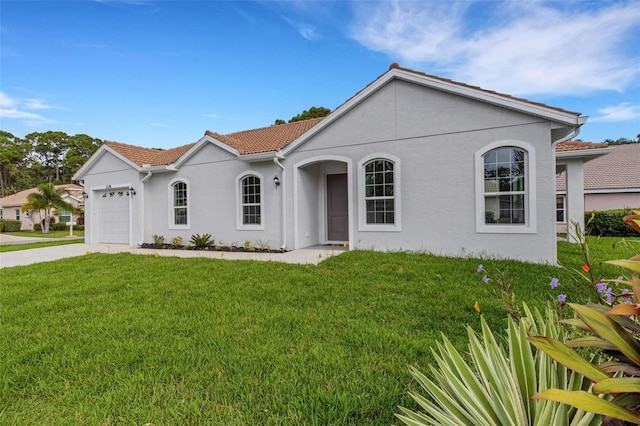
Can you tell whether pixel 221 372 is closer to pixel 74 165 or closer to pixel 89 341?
pixel 89 341

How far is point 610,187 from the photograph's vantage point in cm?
1819

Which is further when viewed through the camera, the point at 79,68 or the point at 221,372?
the point at 79,68

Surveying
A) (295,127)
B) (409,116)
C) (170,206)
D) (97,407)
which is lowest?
(97,407)

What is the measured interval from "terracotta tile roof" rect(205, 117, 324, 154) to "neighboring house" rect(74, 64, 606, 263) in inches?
5.0

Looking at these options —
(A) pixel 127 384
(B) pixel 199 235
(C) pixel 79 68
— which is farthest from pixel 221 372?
(C) pixel 79 68

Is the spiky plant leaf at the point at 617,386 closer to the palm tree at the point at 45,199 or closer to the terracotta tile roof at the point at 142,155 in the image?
the terracotta tile roof at the point at 142,155

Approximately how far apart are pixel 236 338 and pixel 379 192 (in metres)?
6.83

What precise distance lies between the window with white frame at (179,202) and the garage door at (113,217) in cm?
285

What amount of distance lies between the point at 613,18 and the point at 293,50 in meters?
10.7

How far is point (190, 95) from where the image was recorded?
14828 mm

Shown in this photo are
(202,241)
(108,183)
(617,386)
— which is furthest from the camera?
(108,183)

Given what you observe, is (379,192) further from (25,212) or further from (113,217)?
(25,212)

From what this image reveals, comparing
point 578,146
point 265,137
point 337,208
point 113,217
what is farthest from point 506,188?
point 113,217

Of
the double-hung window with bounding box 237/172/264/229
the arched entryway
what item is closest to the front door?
the arched entryway
